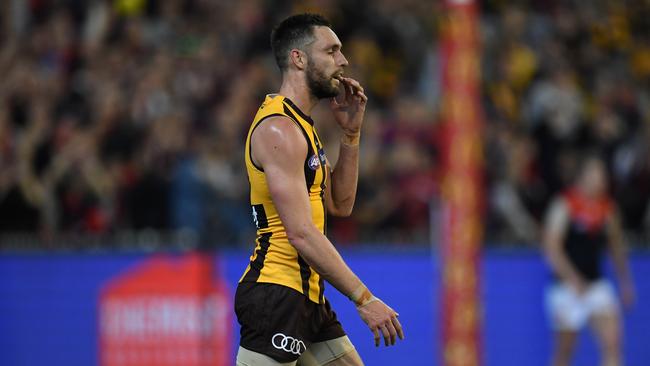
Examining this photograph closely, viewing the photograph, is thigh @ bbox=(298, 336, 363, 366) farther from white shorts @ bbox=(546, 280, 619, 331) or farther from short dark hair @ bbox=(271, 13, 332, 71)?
white shorts @ bbox=(546, 280, 619, 331)

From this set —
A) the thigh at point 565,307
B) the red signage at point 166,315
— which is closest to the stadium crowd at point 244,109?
the red signage at point 166,315

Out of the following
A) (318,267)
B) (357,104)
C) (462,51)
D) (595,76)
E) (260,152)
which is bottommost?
(318,267)

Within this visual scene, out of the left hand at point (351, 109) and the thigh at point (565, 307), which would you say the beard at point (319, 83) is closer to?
the left hand at point (351, 109)

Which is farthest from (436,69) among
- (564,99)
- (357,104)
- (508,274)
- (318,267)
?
(318,267)

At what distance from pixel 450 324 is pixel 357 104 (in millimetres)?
3658

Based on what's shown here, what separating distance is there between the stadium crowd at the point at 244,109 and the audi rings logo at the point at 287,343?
5.84 meters

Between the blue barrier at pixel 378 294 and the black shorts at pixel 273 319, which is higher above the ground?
the blue barrier at pixel 378 294

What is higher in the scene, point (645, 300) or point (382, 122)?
point (382, 122)

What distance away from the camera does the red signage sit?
11211 millimetres

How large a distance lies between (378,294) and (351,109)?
546cm

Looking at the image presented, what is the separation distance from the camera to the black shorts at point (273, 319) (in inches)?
218

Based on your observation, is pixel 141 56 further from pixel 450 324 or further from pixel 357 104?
pixel 357 104

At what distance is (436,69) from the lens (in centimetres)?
1362

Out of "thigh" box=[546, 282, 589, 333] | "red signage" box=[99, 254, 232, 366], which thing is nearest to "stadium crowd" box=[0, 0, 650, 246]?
"red signage" box=[99, 254, 232, 366]
